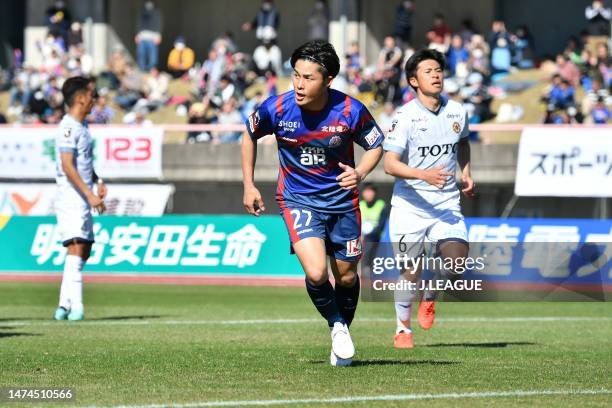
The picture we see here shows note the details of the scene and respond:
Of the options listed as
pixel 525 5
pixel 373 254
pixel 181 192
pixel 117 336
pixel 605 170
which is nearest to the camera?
pixel 117 336

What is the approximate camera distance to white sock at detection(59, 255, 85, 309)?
48.2ft

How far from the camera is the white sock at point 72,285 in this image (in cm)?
1469

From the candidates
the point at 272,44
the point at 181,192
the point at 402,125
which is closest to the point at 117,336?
the point at 402,125

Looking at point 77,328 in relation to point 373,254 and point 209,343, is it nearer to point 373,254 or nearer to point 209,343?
point 209,343

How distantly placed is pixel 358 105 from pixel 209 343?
2961mm

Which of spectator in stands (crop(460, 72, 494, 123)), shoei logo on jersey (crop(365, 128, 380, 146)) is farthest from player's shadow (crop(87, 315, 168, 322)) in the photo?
spectator in stands (crop(460, 72, 494, 123))

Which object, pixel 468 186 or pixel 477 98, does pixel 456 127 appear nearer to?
pixel 468 186

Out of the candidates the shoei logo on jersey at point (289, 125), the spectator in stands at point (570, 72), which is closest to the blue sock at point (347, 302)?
the shoei logo on jersey at point (289, 125)

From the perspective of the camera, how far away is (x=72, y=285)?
14688 millimetres

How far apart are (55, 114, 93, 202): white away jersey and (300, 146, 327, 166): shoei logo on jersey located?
5238mm

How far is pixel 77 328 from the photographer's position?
13.4m

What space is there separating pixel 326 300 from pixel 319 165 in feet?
3.17

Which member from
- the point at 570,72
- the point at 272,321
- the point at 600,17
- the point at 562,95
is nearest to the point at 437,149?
the point at 272,321

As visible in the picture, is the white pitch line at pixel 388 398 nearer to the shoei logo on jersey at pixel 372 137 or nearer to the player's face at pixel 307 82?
the shoei logo on jersey at pixel 372 137
